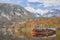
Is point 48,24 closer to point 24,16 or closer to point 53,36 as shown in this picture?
point 53,36

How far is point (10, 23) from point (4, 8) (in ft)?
0.61

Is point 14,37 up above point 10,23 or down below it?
below

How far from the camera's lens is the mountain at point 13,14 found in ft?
5.55

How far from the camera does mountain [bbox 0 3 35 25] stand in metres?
1.69

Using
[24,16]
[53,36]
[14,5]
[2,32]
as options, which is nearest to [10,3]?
[14,5]

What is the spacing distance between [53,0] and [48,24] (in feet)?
0.92

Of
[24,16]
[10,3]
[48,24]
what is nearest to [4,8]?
[10,3]

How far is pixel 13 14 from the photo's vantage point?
1700 millimetres

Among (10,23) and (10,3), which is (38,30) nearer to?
(10,23)

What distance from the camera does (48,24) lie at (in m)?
1.68

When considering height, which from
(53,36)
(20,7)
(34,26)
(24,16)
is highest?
(20,7)

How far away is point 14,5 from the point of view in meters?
1.71

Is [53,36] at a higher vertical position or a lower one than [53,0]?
lower

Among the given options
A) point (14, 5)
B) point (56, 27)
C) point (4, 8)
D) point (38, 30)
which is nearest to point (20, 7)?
point (14, 5)
